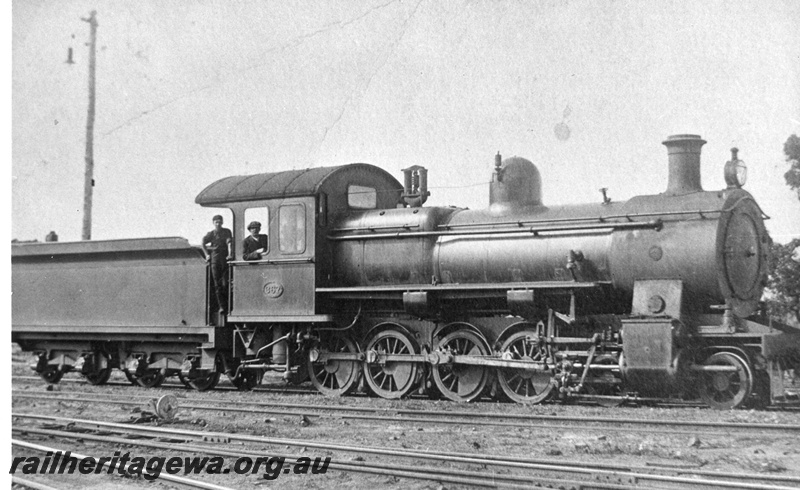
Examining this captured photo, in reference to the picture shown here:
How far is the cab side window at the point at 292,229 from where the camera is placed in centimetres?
1264

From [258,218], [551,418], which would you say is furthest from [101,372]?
[551,418]

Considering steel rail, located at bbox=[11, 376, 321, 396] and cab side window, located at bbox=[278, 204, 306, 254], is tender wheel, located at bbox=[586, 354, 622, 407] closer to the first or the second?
steel rail, located at bbox=[11, 376, 321, 396]

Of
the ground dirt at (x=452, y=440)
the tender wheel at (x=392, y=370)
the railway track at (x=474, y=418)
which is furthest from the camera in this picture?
the tender wheel at (x=392, y=370)

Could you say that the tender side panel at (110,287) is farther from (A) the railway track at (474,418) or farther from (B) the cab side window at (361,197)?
(B) the cab side window at (361,197)

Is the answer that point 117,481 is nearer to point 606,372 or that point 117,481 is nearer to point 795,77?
point 606,372

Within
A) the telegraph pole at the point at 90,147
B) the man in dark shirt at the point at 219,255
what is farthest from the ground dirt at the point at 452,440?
the telegraph pole at the point at 90,147

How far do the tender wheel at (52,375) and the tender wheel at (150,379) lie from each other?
1884mm

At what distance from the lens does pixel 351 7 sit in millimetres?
10242

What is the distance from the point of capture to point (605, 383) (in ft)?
34.7

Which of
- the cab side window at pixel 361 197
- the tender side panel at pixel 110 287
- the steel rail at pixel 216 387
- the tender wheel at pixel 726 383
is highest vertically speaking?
the cab side window at pixel 361 197

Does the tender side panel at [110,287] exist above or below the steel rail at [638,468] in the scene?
above

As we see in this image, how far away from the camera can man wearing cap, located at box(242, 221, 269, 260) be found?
1318cm

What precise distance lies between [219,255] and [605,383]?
6684 mm

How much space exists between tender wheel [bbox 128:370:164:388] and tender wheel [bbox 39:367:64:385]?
6.18 feet
